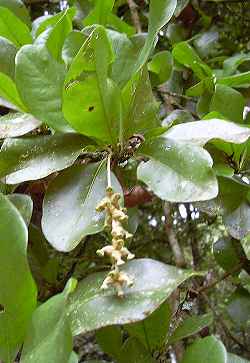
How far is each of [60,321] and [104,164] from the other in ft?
0.78

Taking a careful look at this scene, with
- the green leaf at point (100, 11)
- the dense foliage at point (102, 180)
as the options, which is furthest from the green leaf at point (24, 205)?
the green leaf at point (100, 11)

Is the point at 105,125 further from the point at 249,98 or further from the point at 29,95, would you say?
the point at 249,98

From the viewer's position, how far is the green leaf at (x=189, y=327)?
0.67 m

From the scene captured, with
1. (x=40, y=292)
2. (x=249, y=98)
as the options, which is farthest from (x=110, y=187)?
(x=249, y=98)

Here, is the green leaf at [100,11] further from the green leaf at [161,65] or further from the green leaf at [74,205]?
the green leaf at [74,205]

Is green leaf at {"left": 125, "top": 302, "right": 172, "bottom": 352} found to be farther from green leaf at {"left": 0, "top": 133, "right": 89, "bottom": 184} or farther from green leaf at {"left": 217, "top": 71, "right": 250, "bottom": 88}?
green leaf at {"left": 217, "top": 71, "right": 250, "bottom": 88}

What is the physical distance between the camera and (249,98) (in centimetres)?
97

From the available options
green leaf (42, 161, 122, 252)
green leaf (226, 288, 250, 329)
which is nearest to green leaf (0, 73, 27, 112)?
green leaf (42, 161, 122, 252)

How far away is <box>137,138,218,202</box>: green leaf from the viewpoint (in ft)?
1.78

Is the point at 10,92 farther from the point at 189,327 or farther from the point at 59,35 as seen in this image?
the point at 189,327

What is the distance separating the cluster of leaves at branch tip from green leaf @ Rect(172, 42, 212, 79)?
420 mm

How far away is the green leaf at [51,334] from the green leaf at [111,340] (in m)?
0.21

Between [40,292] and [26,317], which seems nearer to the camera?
[26,317]

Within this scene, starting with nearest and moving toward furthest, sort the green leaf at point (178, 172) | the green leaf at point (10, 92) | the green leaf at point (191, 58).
A: 1. the green leaf at point (178, 172)
2. the green leaf at point (10, 92)
3. the green leaf at point (191, 58)
